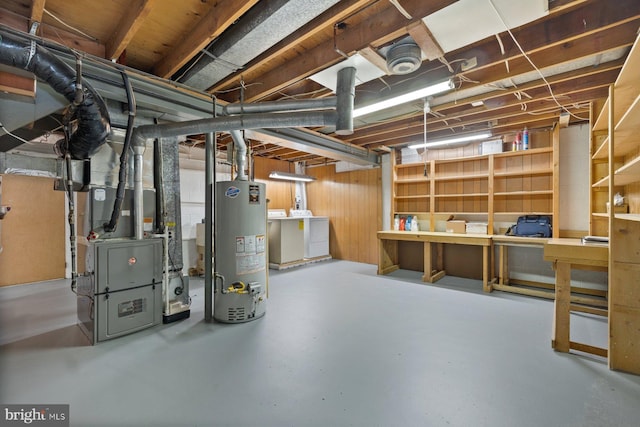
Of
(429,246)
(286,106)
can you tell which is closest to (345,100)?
(286,106)

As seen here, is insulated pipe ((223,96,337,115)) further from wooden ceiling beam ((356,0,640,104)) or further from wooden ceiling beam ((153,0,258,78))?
wooden ceiling beam ((356,0,640,104))

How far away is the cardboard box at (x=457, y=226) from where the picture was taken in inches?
188

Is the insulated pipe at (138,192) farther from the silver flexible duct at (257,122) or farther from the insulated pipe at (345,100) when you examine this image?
the insulated pipe at (345,100)

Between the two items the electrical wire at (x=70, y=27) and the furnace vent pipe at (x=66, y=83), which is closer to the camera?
the furnace vent pipe at (x=66, y=83)

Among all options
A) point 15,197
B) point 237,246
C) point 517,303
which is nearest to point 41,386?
point 237,246

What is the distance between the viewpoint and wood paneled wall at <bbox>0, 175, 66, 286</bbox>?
4375 mm

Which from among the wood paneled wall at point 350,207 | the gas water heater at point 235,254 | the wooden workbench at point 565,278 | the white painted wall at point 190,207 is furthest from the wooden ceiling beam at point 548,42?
the white painted wall at point 190,207

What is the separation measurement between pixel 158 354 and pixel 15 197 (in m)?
4.39

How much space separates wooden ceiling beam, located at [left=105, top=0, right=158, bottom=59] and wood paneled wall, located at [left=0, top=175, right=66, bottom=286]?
3.85 meters

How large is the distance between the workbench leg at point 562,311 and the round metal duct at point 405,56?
2.15m

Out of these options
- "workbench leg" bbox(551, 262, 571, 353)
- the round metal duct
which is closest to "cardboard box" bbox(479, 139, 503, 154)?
"workbench leg" bbox(551, 262, 571, 353)

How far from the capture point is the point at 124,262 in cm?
265

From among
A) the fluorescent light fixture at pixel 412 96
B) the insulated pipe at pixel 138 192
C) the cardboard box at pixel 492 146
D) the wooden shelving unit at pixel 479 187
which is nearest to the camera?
the fluorescent light fixture at pixel 412 96

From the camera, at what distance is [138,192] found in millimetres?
2789
